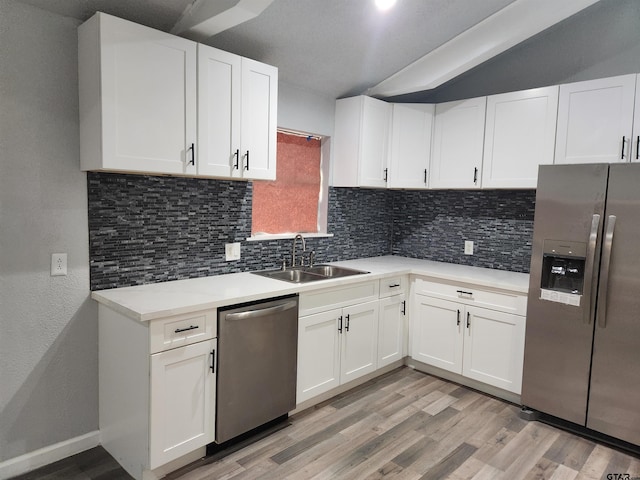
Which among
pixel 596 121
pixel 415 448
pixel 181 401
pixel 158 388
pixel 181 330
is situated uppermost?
pixel 596 121

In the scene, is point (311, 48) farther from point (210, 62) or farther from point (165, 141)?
point (165, 141)

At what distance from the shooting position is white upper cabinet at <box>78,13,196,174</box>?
6.84ft

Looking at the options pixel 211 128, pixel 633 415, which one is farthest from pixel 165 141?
pixel 633 415

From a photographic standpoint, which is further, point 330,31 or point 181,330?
point 330,31

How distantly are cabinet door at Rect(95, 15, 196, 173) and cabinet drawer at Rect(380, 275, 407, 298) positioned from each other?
1.70 metres

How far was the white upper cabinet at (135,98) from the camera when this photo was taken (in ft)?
6.84

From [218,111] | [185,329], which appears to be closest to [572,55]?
[218,111]

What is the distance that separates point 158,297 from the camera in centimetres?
231

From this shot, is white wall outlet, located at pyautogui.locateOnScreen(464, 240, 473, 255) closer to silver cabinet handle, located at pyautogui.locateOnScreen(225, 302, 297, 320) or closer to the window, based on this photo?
the window

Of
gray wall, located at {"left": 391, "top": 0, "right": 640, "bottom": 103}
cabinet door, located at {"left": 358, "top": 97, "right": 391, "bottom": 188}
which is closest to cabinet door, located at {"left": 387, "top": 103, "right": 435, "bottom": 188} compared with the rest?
cabinet door, located at {"left": 358, "top": 97, "right": 391, "bottom": 188}

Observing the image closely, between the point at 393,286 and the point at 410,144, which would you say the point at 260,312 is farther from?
the point at 410,144

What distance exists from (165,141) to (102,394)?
144 centimetres

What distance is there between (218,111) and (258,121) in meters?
0.29

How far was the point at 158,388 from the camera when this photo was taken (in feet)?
6.88
